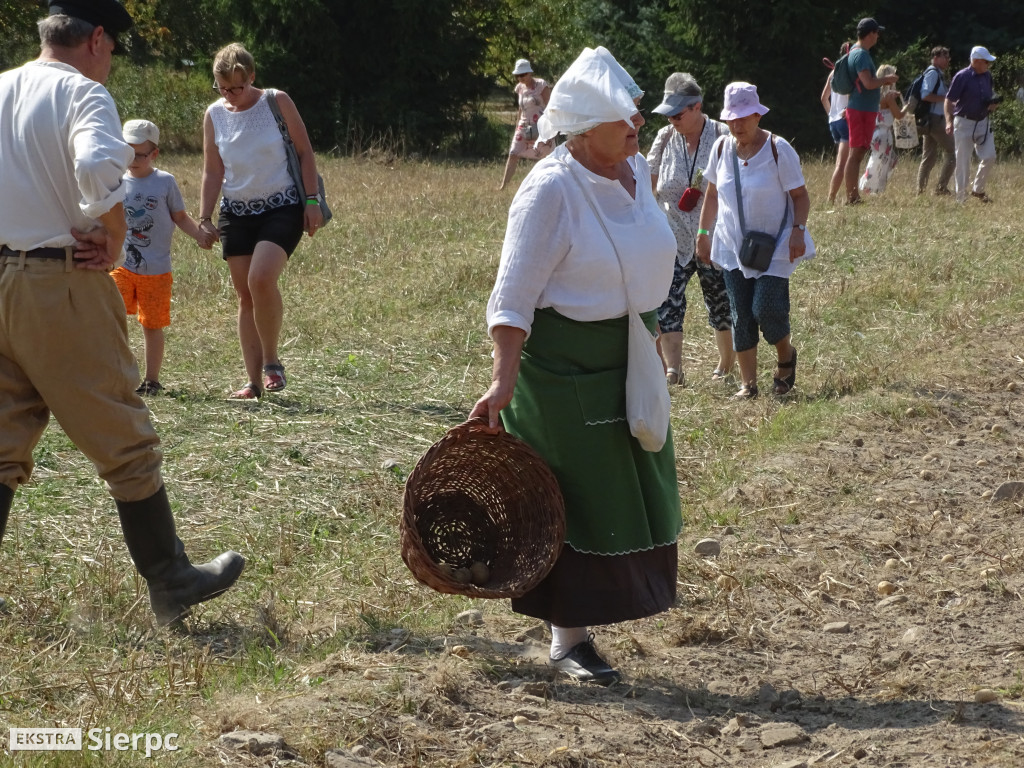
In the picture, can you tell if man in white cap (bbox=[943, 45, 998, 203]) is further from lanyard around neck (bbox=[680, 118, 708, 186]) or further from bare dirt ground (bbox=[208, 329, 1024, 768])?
bare dirt ground (bbox=[208, 329, 1024, 768])

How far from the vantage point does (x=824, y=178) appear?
1873 centimetres

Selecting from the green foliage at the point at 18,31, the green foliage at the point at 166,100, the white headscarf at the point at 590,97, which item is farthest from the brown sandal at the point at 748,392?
the green foliage at the point at 18,31

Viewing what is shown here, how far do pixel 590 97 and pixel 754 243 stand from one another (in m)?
3.71

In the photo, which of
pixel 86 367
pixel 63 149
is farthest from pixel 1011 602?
pixel 63 149

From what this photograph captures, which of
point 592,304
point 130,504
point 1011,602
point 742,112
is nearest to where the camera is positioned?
point 592,304

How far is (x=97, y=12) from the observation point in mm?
4426

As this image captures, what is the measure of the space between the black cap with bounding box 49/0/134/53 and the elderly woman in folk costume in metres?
1.56

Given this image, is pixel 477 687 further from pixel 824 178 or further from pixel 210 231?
pixel 824 178

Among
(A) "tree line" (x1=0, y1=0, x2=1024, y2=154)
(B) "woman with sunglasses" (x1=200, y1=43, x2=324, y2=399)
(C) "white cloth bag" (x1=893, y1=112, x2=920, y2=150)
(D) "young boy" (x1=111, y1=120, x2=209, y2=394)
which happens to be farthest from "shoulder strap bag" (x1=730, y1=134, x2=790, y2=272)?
(A) "tree line" (x1=0, y1=0, x2=1024, y2=154)

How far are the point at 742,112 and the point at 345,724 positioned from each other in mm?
4754

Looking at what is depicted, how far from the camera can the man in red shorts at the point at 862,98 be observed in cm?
1538

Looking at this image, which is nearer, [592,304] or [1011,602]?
[592,304]

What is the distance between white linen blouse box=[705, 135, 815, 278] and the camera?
7.62 m

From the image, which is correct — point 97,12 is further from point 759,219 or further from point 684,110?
point 759,219
